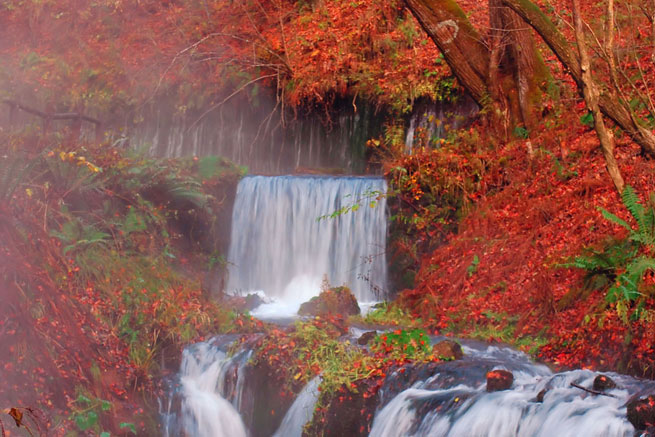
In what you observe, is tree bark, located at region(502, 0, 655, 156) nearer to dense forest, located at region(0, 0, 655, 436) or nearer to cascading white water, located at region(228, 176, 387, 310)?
dense forest, located at region(0, 0, 655, 436)

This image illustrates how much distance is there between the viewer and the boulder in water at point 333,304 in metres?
10.3

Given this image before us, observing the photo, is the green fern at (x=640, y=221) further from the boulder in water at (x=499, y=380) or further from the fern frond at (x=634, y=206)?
the boulder in water at (x=499, y=380)

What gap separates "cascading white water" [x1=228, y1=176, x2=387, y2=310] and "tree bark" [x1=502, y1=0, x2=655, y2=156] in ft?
12.0

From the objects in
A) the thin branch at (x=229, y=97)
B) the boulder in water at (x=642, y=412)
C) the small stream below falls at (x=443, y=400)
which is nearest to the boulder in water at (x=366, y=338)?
the small stream below falls at (x=443, y=400)

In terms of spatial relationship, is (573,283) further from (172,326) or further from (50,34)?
(50,34)

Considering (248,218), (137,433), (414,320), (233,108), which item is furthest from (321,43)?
(137,433)

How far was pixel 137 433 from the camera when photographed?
7.59 meters

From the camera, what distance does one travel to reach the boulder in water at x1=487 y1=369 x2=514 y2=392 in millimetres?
6402

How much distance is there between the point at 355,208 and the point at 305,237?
1.42 metres

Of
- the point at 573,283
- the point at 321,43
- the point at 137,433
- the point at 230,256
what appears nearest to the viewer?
the point at 137,433

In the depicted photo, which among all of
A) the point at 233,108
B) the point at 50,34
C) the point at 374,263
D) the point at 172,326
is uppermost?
the point at 50,34

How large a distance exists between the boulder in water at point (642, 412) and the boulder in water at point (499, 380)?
3.97 ft

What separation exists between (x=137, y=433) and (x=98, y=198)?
4458mm

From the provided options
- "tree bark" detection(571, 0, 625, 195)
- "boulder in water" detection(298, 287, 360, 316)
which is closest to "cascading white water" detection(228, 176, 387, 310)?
"boulder in water" detection(298, 287, 360, 316)
